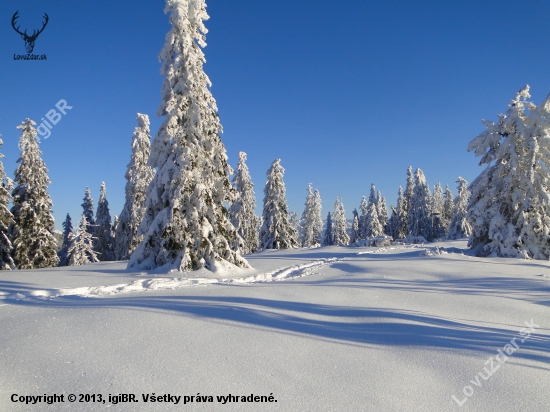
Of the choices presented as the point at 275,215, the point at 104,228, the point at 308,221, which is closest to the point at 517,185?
the point at 275,215

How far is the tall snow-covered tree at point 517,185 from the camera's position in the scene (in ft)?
56.3

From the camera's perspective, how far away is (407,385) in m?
3.39

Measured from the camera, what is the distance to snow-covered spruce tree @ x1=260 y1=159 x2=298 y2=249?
35.2m

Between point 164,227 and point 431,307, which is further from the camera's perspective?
point 164,227

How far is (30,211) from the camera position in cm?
2500

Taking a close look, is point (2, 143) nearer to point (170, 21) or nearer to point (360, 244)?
point (170, 21)

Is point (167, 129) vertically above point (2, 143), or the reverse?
point (2, 143)

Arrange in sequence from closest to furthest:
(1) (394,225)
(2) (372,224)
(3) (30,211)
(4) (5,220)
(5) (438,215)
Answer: (4) (5,220)
(3) (30,211)
(2) (372,224)
(5) (438,215)
(1) (394,225)

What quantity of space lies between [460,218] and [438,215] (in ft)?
29.2

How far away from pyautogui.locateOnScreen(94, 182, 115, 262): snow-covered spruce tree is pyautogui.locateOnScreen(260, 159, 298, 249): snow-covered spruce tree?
18.0m

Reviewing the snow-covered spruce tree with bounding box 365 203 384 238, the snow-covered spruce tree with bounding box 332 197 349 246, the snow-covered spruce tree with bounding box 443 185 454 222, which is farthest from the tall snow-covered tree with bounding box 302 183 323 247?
the snow-covered spruce tree with bounding box 443 185 454 222

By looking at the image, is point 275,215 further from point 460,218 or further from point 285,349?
point 460,218

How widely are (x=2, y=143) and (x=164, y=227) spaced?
20279mm

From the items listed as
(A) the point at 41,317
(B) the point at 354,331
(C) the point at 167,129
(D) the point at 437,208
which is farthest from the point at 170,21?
(D) the point at 437,208
